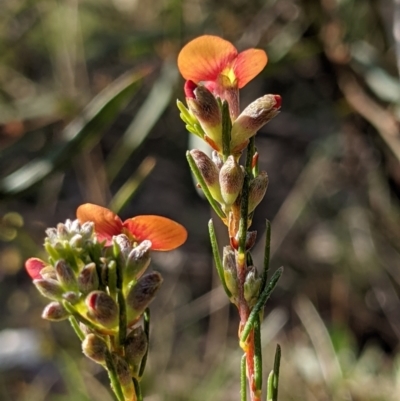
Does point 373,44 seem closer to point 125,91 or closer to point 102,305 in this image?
point 125,91

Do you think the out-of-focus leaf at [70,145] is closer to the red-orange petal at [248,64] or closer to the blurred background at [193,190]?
the blurred background at [193,190]

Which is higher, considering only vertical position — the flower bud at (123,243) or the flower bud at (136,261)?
the flower bud at (123,243)

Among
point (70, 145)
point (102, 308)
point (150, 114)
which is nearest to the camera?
point (102, 308)

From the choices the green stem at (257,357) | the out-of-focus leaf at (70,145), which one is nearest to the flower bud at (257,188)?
the green stem at (257,357)

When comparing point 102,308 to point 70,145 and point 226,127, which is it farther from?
point 70,145

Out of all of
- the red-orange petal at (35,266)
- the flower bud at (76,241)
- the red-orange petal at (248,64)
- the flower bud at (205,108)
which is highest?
the red-orange petal at (248,64)

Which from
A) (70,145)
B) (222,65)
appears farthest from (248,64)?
(70,145)

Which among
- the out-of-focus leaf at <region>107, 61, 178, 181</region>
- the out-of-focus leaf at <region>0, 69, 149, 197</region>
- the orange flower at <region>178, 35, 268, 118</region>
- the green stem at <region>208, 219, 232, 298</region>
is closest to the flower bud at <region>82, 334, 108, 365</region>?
the green stem at <region>208, 219, 232, 298</region>

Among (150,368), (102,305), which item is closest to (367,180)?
(150,368)
